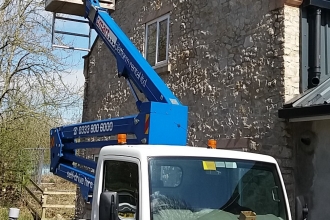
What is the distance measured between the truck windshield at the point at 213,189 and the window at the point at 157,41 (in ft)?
A: 22.3

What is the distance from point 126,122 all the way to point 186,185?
76.0 inches

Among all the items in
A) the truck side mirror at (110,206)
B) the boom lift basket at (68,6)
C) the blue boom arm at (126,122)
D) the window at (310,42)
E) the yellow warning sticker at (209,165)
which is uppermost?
the boom lift basket at (68,6)

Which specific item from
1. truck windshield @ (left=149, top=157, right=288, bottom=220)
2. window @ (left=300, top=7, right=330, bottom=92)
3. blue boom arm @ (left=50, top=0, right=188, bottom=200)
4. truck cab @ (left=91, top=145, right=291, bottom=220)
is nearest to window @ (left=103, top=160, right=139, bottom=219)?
truck cab @ (left=91, top=145, right=291, bottom=220)

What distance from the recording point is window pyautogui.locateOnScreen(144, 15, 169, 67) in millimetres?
11265

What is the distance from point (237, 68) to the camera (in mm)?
8758

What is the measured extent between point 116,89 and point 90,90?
188 cm

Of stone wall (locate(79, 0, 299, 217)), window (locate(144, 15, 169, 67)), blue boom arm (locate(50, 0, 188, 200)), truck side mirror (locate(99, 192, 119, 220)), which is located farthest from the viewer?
window (locate(144, 15, 169, 67))

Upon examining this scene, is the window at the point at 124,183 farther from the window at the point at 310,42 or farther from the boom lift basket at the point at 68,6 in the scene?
the boom lift basket at the point at 68,6

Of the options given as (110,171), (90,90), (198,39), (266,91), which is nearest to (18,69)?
(90,90)

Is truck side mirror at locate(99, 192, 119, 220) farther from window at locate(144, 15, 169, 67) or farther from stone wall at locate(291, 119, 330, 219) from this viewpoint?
window at locate(144, 15, 169, 67)

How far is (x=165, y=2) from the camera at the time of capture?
1137cm

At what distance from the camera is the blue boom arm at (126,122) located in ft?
17.5

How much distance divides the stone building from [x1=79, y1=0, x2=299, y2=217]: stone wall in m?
0.02

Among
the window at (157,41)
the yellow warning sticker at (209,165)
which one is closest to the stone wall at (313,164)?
the yellow warning sticker at (209,165)
